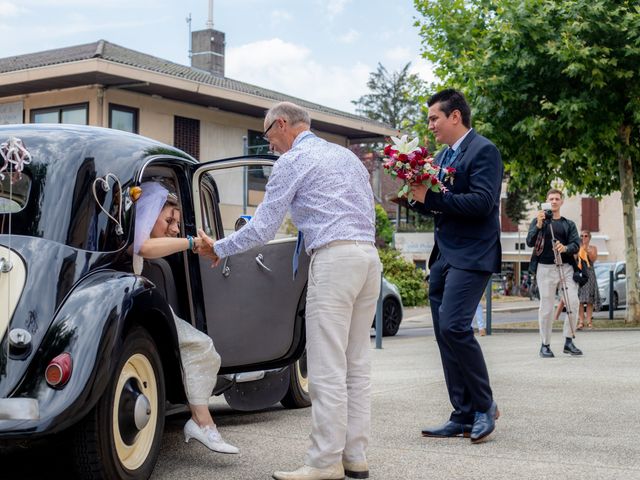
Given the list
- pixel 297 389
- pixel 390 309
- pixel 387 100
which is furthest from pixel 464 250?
pixel 387 100

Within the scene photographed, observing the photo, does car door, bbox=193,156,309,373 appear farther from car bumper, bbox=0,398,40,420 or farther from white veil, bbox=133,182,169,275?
car bumper, bbox=0,398,40,420

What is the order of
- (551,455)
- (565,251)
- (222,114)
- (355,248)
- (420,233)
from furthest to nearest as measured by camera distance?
(420,233) → (222,114) → (565,251) → (551,455) → (355,248)

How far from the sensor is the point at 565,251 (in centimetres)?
1115

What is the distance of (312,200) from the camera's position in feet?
16.4

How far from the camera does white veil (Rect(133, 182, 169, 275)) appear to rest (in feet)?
17.1

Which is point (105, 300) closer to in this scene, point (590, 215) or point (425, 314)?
point (425, 314)

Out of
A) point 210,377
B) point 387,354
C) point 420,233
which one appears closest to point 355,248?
point 210,377

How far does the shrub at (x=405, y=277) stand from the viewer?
100 feet

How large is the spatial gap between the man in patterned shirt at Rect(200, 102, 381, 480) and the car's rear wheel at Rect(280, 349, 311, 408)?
2.25 metres

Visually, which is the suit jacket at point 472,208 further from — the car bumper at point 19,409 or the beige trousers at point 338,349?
the car bumper at point 19,409

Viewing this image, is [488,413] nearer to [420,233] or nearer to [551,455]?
[551,455]

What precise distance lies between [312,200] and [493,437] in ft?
6.86

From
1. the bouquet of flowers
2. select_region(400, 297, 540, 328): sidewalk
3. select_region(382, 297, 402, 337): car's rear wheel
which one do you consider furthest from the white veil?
select_region(400, 297, 540, 328): sidewalk

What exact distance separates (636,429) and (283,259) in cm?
250
